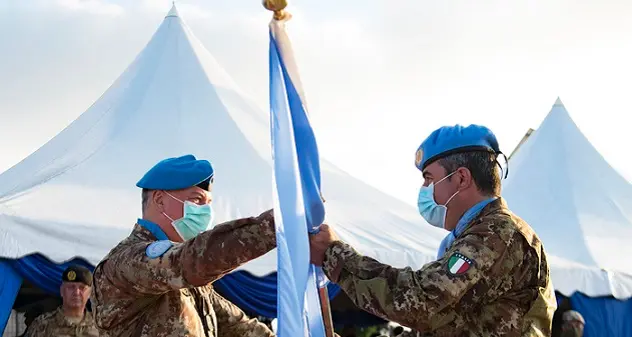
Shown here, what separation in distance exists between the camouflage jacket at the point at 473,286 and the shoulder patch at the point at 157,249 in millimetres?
656

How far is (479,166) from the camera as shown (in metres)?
3.10

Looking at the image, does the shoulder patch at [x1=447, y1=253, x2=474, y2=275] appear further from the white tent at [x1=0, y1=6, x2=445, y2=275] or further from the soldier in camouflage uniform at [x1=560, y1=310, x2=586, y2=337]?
the soldier in camouflage uniform at [x1=560, y1=310, x2=586, y2=337]

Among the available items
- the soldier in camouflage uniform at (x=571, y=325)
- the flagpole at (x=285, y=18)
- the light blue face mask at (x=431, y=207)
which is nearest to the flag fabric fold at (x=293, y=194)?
the flagpole at (x=285, y=18)

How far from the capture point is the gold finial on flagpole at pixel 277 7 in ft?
10.4

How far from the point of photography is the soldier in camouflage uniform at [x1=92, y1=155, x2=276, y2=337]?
10.1ft

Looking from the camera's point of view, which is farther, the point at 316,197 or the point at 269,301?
the point at 269,301

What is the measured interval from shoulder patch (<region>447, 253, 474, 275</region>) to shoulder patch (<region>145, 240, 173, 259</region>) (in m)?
1.02

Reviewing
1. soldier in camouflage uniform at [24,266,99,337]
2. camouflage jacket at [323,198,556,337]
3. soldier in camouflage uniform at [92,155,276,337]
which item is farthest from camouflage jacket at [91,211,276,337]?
soldier in camouflage uniform at [24,266,99,337]

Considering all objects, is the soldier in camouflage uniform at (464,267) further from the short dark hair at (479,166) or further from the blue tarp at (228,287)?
the blue tarp at (228,287)

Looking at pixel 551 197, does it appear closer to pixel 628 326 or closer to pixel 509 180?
pixel 509 180

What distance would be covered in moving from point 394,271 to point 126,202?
5049 millimetres

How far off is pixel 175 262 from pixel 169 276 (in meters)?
0.05

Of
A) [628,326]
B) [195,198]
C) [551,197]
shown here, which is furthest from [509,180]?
[195,198]

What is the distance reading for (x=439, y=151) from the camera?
3115mm
